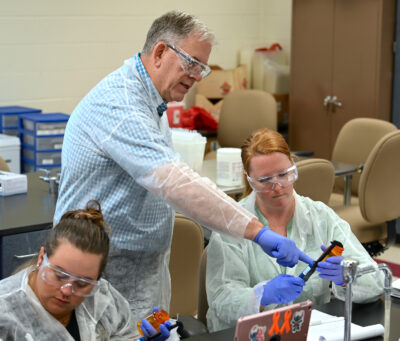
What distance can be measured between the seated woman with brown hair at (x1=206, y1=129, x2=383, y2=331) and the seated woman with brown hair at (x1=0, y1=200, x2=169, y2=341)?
40 centimetres

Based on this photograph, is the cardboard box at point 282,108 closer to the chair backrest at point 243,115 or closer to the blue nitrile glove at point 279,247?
the chair backrest at point 243,115

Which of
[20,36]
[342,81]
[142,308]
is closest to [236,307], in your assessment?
[142,308]

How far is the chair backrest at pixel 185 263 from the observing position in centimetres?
238

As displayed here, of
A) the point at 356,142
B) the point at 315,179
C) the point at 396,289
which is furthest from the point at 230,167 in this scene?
the point at 396,289

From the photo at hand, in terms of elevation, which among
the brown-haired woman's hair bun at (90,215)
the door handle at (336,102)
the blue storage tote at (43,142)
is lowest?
the blue storage tote at (43,142)

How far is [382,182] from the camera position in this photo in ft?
11.4

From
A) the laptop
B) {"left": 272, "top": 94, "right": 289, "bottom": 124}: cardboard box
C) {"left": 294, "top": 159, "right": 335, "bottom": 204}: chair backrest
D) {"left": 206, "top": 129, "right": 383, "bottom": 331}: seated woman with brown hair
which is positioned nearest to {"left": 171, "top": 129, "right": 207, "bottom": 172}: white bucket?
{"left": 294, "top": 159, "right": 335, "bottom": 204}: chair backrest

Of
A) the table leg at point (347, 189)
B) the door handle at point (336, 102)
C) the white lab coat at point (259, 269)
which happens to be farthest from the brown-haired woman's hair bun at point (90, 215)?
the door handle at point (336, 102)

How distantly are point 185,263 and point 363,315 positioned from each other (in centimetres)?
72

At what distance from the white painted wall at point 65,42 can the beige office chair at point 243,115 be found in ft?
2.77

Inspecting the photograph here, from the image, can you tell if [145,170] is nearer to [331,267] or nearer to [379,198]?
[331,267]

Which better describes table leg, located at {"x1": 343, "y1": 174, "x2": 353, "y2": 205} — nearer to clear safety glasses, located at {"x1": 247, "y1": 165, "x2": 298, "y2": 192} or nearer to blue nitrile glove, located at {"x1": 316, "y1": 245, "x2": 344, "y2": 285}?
clear safety glasses, located at {"x1": 247, "y1": 165, "x2": 298, "y2": 192}

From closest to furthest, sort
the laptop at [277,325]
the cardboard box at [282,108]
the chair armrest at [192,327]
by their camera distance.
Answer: the laptop at [277,325] < the chair armrest at [192,327] < the cardboard box at [282,108]

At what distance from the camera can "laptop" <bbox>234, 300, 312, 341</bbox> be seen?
1.38m
